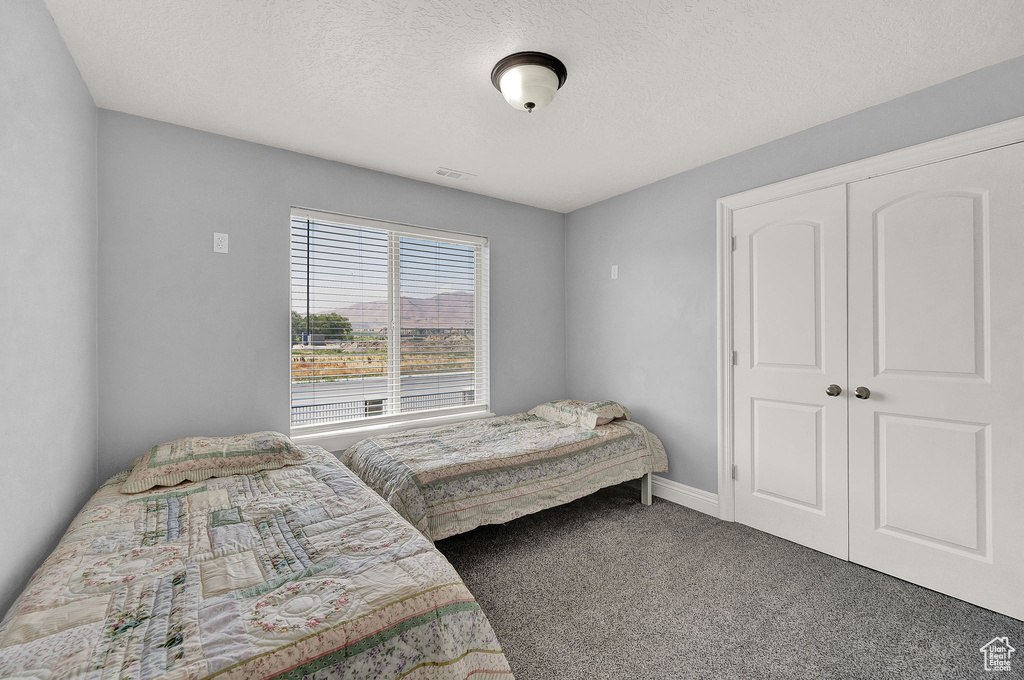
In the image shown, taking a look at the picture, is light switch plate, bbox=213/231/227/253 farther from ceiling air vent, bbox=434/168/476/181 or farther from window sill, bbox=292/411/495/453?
ceiling air vent, bbox=434/168/476/181

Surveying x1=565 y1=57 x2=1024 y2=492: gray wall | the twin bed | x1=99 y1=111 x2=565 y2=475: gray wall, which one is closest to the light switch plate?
x1=99 y1=111 x2=565 y2=475: gray wall

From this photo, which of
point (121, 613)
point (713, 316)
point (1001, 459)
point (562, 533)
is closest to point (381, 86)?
point (121, 613)

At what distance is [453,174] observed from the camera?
3215mm

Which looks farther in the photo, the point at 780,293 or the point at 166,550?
the point at 780,293

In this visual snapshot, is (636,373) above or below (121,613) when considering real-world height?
above

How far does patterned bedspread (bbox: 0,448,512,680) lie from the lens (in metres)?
0.96

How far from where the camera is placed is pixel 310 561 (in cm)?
137

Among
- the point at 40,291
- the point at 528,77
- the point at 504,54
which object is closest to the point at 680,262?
the point at 528,77

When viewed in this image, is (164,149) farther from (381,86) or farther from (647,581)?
(647,581)

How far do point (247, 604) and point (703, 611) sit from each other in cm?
189

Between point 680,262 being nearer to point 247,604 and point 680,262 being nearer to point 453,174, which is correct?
point 453,174

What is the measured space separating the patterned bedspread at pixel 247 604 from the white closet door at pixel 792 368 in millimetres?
2233

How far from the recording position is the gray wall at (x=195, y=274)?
7.52 ft

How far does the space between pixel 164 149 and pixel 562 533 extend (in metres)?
3.30
